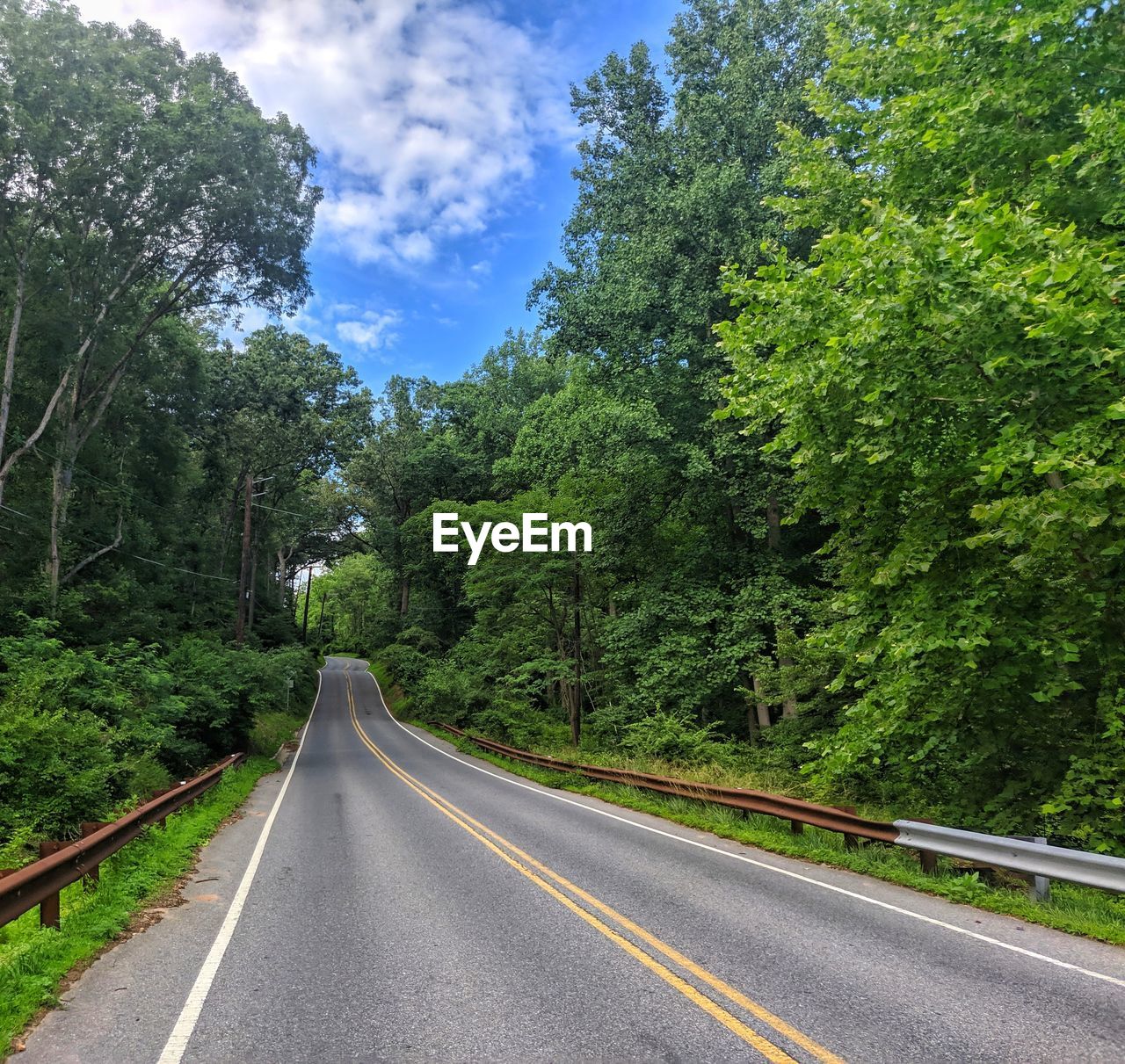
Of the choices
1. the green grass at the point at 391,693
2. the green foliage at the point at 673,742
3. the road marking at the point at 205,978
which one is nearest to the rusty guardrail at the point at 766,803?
the green foliage at the point at 673,742

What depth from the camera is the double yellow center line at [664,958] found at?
12.5 ft

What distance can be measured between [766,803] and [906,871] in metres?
2.87

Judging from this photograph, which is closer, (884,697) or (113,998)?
(113,998)

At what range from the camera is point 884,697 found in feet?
26.9

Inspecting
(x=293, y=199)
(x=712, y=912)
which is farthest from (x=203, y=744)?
(x=293, y=199)

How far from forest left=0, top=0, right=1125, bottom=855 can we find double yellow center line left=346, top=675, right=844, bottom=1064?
3714 mm

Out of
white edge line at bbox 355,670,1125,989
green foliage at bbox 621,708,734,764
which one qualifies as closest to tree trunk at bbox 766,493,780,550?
green foliage at bbox 621,708,734,764

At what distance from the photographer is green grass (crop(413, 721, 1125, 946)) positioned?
6.11 m

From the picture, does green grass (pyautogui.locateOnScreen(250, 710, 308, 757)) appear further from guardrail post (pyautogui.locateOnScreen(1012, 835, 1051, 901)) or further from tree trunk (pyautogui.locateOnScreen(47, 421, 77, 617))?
guardrail post (pyautogui.locateOnScreen(1012, 835, 1051, 901))

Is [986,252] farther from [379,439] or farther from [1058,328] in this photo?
[379,439]

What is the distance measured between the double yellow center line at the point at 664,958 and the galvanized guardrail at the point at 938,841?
3.79 meters

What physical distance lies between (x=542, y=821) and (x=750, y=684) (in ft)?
35.2

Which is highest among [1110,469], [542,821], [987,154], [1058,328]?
[987,154]

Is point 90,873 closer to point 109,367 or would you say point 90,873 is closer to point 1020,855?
point 1020,855
